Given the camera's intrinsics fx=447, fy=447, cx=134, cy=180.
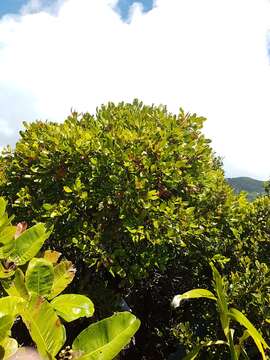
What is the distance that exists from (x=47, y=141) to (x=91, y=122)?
91 centimetres

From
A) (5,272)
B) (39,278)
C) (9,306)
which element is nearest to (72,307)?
(39,278)

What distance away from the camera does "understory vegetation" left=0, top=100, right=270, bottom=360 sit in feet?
20.5

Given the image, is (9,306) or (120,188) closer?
(9,306)

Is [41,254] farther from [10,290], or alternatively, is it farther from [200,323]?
[200,323]

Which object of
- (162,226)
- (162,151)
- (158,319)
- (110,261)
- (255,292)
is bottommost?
(158,319)

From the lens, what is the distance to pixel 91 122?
763 centimetres

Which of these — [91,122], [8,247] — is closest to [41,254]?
[8,247]

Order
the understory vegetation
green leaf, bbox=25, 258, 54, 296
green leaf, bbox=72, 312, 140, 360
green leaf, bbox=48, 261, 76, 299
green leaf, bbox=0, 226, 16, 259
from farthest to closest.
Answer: the understory vegetation, green leaf, bbox=48, 261, 76, 299, green leaf, bbox=0, 226, 16, 259, green leaf, bbox=25, 258, 54, 296, green leaf, bbox=72, 312, 140, 360

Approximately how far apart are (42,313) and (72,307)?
0.36m

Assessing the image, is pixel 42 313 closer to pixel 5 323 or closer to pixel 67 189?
pixel 5 323

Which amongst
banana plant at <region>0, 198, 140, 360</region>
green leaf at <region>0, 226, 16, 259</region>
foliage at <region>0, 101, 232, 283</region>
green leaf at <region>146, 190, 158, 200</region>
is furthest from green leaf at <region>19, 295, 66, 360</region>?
green leaf at <region>146, 190, 158, 200</region>

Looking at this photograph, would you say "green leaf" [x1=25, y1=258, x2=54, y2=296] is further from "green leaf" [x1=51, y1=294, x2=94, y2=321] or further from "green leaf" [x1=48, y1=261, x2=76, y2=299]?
"green leaf" [x1=48, y1=261, x2=76, y2=299]

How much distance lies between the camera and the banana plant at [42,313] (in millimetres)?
1364

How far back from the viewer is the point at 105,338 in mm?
1472
